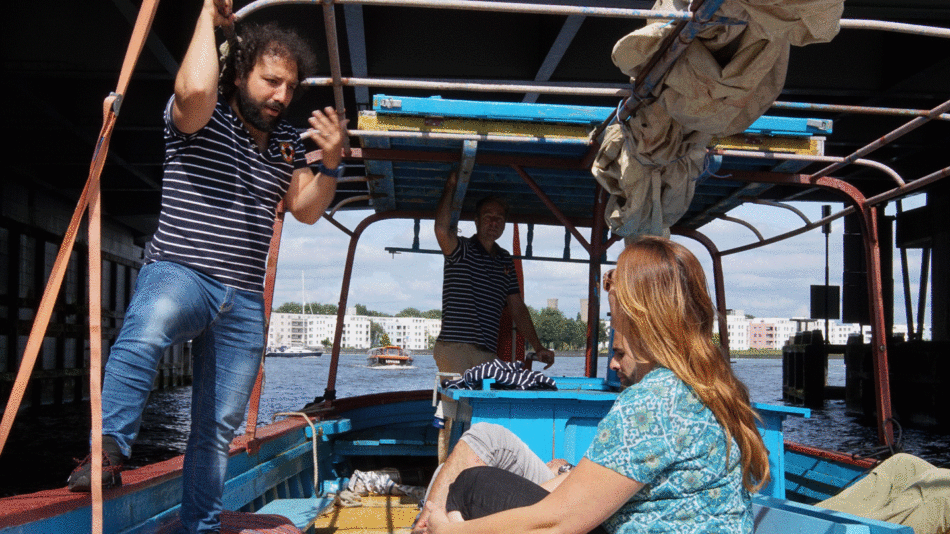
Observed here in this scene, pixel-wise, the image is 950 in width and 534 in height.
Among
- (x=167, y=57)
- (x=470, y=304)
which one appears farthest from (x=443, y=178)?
(x=167, y=57)

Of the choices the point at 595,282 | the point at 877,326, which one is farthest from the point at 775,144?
the point at 595,282

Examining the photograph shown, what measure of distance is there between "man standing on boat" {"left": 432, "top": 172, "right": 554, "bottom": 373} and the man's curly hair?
3.40 m

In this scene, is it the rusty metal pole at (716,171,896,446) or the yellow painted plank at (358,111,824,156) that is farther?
the rusty metal pole at (716,171,896,446)

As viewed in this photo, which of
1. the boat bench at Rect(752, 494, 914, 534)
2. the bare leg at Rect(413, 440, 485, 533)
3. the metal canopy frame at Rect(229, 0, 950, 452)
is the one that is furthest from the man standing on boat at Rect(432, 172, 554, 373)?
the boat bench at Rect(752, 494, 914, 534)

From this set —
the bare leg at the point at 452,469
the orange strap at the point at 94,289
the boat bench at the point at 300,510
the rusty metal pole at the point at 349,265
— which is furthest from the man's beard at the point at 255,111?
the rusty metal pole at the point at 349,265

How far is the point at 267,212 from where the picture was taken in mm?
2807

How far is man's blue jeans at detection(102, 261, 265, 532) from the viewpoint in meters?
2.35

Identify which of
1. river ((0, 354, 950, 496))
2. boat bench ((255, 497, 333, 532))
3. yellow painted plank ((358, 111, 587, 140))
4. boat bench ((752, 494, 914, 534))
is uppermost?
yellow painted plank ((358, 111, 587, 140))

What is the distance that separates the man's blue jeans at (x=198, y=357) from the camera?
235 centimetres

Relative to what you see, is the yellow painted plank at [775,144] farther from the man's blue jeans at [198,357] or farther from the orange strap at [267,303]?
the man's blue jeans at [198,357]

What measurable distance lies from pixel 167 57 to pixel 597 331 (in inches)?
339

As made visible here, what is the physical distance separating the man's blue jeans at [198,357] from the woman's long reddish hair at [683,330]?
140 cm

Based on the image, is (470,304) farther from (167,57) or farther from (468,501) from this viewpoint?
(167,57)

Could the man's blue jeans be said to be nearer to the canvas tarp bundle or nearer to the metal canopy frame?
the metal canopy frame
